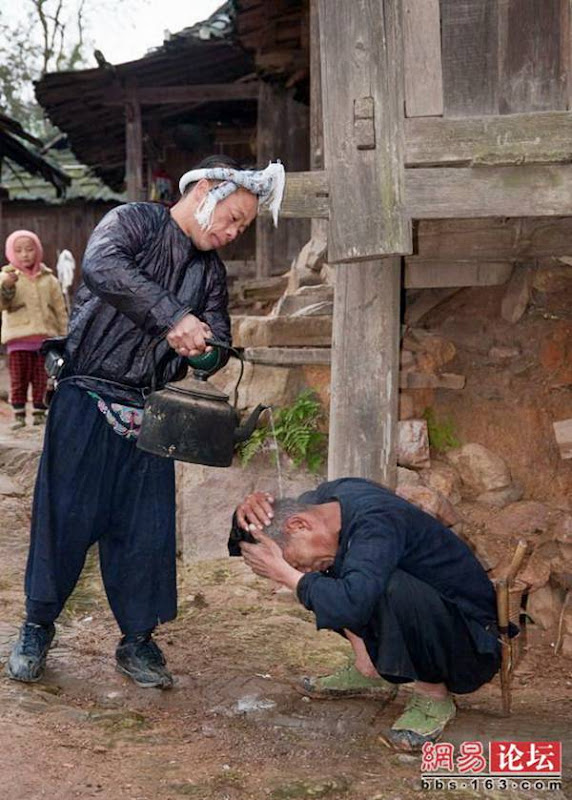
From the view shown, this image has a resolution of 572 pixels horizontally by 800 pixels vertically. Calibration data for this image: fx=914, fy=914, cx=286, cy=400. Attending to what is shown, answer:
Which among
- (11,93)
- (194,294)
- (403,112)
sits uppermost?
(11,93)

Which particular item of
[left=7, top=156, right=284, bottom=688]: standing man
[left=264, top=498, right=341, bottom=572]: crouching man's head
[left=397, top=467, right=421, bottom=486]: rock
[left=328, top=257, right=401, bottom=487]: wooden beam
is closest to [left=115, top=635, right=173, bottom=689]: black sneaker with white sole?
[left=7, top=156, right=284, bottom=688]: standing man

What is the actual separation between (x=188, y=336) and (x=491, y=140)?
135cm

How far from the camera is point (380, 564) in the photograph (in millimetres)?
2834

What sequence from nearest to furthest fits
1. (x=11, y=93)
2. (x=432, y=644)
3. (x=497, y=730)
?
1. (x=432, y=644)
2. (x=497, y=730)
3. (x=11, y=93)

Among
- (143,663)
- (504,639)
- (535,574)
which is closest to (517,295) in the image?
(535,574)

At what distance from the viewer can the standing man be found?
334 centimetres

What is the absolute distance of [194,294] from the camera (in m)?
3.46

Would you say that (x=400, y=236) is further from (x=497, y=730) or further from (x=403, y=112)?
(x=497, y=730)

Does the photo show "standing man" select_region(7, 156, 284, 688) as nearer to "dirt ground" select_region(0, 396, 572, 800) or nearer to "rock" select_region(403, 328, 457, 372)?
"dirt ground" select_region(0, 396, 572, 800)

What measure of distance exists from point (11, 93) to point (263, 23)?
72.5 ft

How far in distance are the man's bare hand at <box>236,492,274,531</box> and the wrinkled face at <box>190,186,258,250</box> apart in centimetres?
96

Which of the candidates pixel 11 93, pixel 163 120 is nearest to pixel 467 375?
pixel 163 120

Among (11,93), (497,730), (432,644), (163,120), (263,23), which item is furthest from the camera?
(11,93)

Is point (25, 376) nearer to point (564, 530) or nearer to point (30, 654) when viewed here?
point (30, 654)
